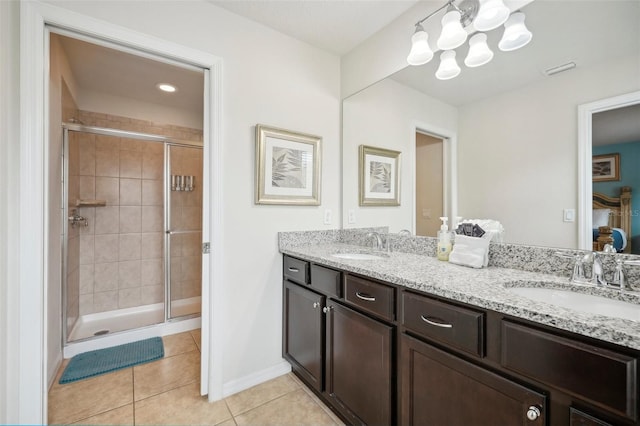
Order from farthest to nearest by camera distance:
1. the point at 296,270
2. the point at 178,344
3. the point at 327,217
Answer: the point at 178,344, the point at 327,217, the point at 296,270

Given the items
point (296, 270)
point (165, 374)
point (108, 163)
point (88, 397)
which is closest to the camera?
point (88, 397)

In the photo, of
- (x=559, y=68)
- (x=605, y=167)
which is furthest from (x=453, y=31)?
(x=605, y=167)

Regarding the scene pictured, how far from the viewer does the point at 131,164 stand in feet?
9.66

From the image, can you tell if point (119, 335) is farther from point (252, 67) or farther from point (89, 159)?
point (252, 67)

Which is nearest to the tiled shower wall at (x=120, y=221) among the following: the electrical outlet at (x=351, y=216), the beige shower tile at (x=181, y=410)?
the beige shower tile at (x=181, y=410)

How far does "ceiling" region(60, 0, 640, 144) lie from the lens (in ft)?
3.53

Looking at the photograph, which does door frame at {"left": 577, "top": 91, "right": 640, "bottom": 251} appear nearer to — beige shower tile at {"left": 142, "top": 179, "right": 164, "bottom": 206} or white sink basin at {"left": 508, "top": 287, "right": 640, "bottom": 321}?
white sink basin at {"left": 508, "top": 287, "right": 640, "bottom": 321}

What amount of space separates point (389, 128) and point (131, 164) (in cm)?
270

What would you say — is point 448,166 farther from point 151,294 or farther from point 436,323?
point 151,294

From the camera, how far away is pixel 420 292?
106 centimetres

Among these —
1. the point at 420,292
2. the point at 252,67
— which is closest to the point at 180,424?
the point at 420,292

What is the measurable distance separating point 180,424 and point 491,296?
168 centimetres

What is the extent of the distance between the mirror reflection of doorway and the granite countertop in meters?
0.22

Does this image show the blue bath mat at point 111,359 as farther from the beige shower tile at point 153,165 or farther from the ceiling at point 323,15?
the ceiling at point 323,15
